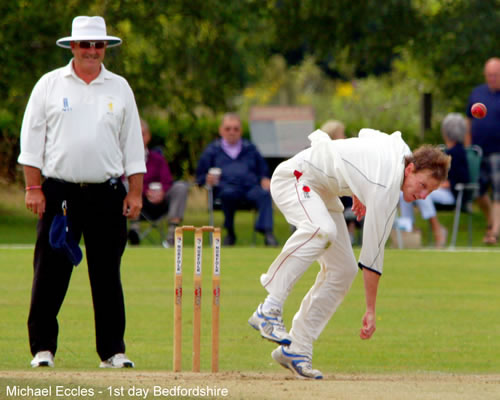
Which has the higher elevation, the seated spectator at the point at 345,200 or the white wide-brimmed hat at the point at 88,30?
the white wide-brimmed hat at the point at 88,30

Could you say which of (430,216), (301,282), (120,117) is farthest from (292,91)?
(120,117)

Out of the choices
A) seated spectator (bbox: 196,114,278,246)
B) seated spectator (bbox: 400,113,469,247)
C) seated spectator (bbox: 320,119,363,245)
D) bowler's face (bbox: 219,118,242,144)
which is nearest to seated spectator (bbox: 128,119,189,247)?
seated spectator (bbox: 196,114,278,246)

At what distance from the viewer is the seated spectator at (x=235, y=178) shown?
47.4ft

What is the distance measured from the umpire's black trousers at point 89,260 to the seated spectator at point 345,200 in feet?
19.3

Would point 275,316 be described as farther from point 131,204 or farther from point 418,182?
point 131,204

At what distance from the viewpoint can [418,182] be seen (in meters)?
6.14

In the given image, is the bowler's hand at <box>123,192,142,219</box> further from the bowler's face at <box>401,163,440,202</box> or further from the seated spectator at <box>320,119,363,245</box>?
the seated spectator at <box>320,119,363,245</box>

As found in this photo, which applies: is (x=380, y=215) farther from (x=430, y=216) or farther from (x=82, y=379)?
(x=430, y=216)

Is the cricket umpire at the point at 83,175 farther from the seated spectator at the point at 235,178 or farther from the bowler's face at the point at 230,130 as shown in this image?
the bowler's face at the point at 230,130

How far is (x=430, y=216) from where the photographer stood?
1462 cm

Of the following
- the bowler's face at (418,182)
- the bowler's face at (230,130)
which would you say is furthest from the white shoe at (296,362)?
the bowler's face at (230,130)

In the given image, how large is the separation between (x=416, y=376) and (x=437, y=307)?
10.3 ft

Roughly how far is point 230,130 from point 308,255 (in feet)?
28.0

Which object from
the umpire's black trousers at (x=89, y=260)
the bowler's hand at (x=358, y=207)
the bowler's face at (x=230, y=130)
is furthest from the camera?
the bowler's face at (x=230, y=130)
